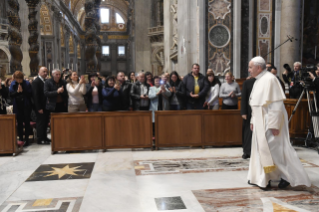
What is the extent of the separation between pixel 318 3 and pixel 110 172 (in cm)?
1309

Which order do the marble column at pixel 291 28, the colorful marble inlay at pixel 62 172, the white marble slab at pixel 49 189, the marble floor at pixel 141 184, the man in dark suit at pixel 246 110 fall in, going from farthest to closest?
1. the marble column at pixel 291 28
2. the man in dark suit at pixel 246 110
3. the colorful marble inlay at pixel 62 172
4. the white marble slab at pixel 49 189
5. the marble floor at pixel 141 184

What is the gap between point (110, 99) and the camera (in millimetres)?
7461

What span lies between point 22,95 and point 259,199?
6.33 meters

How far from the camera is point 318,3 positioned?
13641mm

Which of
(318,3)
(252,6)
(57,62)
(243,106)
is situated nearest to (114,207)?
(243,106)

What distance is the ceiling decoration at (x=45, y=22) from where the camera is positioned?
2788cm

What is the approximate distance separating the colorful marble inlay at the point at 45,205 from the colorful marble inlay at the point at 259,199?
1621 millimetres

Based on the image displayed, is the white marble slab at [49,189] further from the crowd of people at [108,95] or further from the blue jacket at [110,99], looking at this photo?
the crowd of people at [108,95]

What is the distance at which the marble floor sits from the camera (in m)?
3.75

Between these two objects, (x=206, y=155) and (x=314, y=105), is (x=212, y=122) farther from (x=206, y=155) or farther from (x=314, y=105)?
(x=314, y=105)

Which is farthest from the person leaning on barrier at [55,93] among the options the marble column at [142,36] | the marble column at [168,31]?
the marble column at [142,36]

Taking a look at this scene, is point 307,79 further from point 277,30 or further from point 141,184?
point 277,30

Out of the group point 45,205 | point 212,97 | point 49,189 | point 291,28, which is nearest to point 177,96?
point 212,97

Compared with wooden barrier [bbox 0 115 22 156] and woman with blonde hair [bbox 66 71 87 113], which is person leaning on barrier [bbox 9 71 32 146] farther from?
woman with blonde hair [bbox 66 71 87 113]
